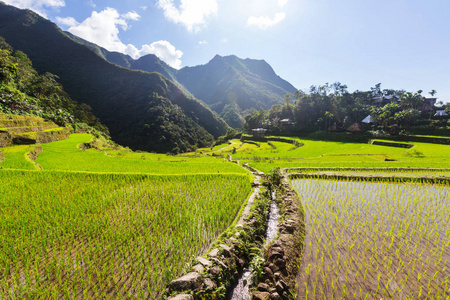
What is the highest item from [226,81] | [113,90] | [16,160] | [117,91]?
[226,81]

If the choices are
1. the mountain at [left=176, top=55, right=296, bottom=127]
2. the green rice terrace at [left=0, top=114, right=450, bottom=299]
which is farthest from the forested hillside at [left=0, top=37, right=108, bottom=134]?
the mountain at [left=176, top=55, right=296, bottom=127]

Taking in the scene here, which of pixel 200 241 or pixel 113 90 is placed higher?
pixel 113 90

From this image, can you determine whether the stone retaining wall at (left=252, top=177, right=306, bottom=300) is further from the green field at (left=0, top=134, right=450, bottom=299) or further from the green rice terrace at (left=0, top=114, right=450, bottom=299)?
the green field at (left=0, top=134, right=450, bottom=299)

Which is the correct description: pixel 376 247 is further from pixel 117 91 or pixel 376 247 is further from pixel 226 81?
pixel 226 81

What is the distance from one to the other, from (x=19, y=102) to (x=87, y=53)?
190ft

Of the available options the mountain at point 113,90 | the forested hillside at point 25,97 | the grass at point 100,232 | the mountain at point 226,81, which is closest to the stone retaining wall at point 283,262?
the grass at point 100,232

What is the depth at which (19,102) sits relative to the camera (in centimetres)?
2084

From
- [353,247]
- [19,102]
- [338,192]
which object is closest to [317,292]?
[353,247]

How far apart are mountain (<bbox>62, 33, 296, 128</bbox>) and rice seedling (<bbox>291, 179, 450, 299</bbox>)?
90762 mm

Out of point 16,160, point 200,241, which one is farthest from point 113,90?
point 200,241

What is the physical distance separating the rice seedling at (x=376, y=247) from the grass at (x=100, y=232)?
2298 millimetres

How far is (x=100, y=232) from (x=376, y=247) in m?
6.23

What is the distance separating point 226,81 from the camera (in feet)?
456

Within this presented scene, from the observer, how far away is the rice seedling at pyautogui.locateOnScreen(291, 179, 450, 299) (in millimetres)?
3008
